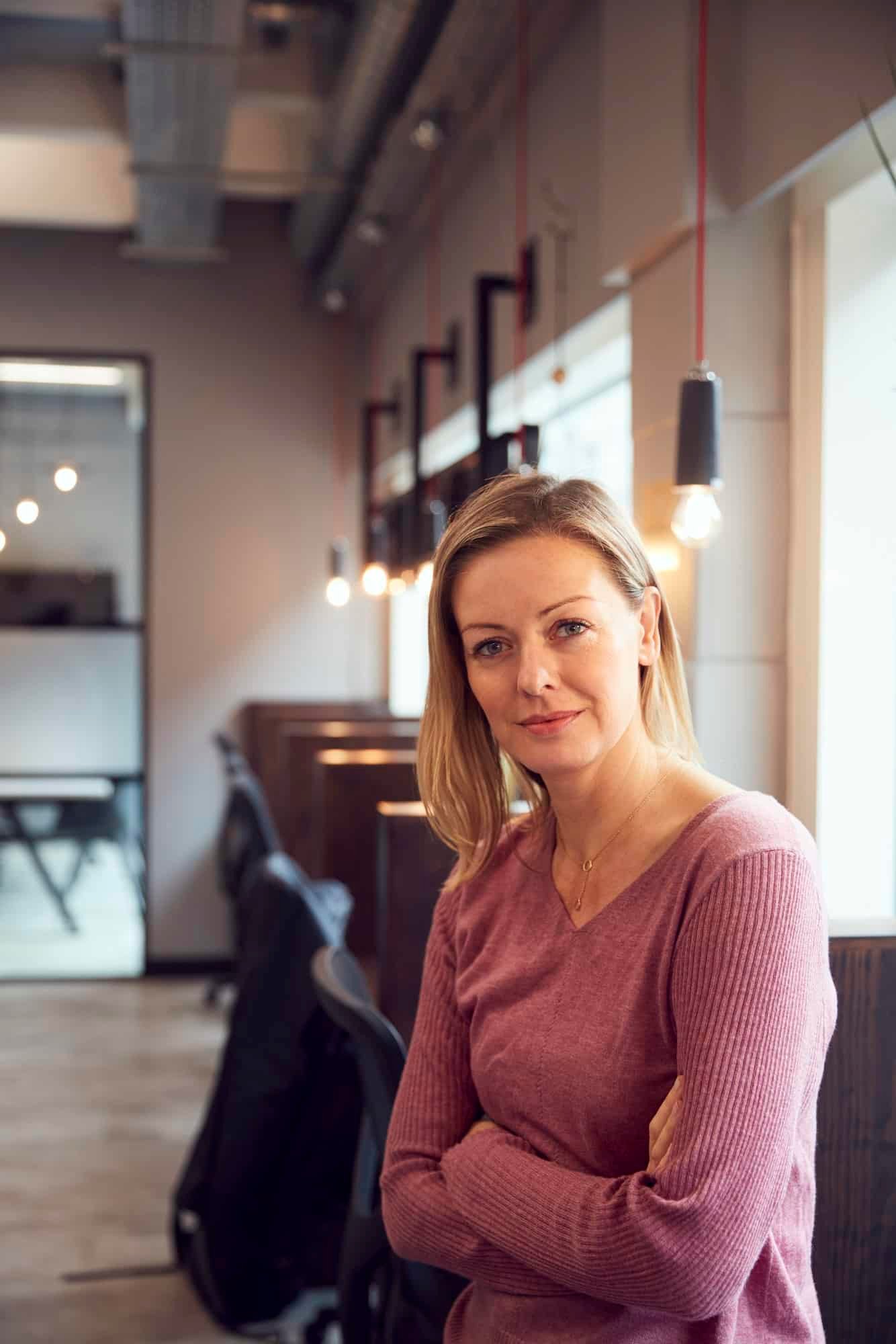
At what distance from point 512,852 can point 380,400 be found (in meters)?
5.20

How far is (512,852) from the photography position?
1.40 metres

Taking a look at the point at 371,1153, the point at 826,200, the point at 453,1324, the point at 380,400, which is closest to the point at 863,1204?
the point at 453,1324

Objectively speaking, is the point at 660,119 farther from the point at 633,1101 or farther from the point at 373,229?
the point at 373,229

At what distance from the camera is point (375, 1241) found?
69.4 inches

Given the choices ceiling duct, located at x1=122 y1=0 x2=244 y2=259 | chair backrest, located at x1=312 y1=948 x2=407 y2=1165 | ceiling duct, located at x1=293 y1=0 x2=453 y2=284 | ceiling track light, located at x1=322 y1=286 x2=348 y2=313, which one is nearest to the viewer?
chair backrest, located at x1=312 y1=948 x2=407 y2=1165

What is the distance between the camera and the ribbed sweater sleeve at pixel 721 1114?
105 centimetres

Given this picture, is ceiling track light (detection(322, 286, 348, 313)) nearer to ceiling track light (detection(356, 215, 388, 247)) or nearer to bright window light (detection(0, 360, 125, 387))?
ceiling track light (detection(356, 215, 388, 247))

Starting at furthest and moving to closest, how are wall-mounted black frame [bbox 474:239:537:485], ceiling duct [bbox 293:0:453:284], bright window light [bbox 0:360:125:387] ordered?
bright window light [bbox 0:360:125:387]
ceiling duct [bbox 293:0:453:284]
wall-mounted black frame [bbox 474:239:537:485]

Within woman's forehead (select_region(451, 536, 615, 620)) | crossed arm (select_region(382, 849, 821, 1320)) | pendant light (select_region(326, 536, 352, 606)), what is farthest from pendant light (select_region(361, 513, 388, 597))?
crossed arm (select_region(382, 849, 821, 1320))

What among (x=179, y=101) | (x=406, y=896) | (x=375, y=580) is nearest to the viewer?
(x=406, y=896)

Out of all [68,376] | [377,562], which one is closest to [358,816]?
[377,562]

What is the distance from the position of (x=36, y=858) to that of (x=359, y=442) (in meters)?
2.69

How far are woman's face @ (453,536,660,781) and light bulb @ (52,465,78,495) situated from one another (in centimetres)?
618

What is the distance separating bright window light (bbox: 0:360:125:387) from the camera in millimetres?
7484
